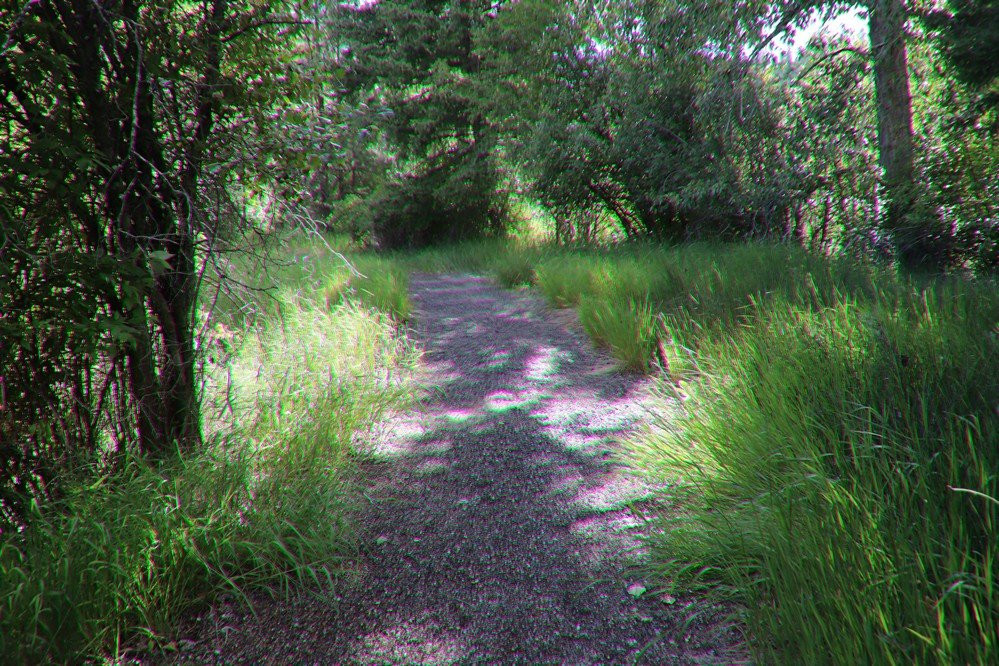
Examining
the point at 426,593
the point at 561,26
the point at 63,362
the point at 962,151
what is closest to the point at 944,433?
the point at 426,593

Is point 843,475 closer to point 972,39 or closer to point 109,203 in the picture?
point 109,203

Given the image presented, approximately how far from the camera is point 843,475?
2.01 metres

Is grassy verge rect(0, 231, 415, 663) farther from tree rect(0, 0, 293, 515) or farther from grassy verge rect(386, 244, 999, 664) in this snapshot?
grassy verge rect(386, 244, 999, 664)

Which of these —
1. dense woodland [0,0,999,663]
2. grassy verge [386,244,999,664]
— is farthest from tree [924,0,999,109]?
grassy verge [386,244,999,664]

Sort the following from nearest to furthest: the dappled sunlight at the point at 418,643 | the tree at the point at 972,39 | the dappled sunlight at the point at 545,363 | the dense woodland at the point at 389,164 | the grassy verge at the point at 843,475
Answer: the grassy verge at the point at 843,475 < the dappled sunlight at the point at 418,643 < the dense woodland at the point at 389,164 < the dappled sunlight at the point at 545,363 < the tree at the point at 972,39

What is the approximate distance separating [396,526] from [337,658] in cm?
88

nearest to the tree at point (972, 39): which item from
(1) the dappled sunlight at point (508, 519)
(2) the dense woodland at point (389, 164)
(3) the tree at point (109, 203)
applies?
(2) the dense woodland at point (389, 164)

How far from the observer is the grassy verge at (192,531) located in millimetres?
1790

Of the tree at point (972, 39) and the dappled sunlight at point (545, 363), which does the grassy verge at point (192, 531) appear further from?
the tree at point (972, 39)

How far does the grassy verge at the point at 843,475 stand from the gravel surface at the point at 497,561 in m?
0.25

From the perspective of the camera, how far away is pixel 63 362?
2.37 m

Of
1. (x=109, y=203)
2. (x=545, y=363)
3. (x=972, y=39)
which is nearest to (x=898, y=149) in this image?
(x=972, y=39)

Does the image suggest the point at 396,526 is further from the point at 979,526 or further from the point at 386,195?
the point at 386,195

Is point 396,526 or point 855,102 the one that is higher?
point 855,102
